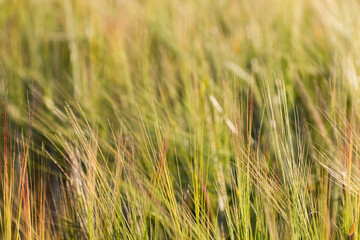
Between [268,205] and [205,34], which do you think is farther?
[205,34]

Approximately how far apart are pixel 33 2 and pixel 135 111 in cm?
89

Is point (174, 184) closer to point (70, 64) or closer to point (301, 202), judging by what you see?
point (301, 202)

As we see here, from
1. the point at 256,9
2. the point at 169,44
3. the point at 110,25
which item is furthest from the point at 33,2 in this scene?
the point at 256,9

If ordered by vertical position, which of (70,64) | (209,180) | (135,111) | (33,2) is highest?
(33,2)

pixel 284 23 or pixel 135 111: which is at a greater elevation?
pixel 284 23

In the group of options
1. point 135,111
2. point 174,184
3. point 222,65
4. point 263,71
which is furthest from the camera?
point 222,65

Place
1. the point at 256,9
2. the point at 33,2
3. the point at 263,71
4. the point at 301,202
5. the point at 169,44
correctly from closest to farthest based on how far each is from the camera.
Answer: the point at 301,202, the point at 263,71, the point at 169,44, the point at 256,9, the point at 33,2

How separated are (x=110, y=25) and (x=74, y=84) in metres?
0.26

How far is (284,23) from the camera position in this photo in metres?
1.38

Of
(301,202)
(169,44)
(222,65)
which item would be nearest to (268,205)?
(301,202)

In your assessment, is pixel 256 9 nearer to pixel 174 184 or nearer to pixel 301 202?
pixel 174 184

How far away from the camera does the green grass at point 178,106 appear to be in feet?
2.21

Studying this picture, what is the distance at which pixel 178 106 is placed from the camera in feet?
3.49

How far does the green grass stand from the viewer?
67cm
